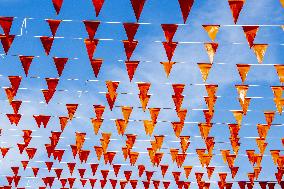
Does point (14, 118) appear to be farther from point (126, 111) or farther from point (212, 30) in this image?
point (212, 30)

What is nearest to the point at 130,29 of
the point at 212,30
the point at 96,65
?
the point at 96,65

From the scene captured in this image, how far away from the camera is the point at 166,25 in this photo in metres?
9.46

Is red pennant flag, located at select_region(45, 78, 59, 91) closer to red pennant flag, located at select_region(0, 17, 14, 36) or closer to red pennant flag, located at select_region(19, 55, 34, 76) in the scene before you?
red pennant flag, located at select_region(19, 55, 34, 76)

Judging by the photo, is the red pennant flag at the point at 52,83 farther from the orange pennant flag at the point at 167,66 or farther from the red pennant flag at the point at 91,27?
the orange pennant flag at the point at 167,66

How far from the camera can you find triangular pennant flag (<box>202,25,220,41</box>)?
9367 millimetres

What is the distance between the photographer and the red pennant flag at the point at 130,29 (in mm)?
9384

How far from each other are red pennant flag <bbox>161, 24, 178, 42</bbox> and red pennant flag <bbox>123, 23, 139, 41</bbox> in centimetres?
57

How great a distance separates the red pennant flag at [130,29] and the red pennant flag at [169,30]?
57 centimetres

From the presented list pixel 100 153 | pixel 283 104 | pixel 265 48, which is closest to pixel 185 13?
pixel 265 48

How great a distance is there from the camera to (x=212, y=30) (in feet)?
30.8

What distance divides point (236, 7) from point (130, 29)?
2.25m

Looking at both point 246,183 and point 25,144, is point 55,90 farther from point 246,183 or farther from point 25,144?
point 246,183

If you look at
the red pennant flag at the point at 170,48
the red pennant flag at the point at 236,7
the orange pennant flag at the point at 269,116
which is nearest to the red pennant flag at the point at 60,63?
the red pennant flag at the point at 170,48

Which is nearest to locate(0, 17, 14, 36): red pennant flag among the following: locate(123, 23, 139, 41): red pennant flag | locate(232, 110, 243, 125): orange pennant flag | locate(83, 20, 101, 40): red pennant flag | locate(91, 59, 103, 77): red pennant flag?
locate(83, 20, 101, 40): red pennant flag
